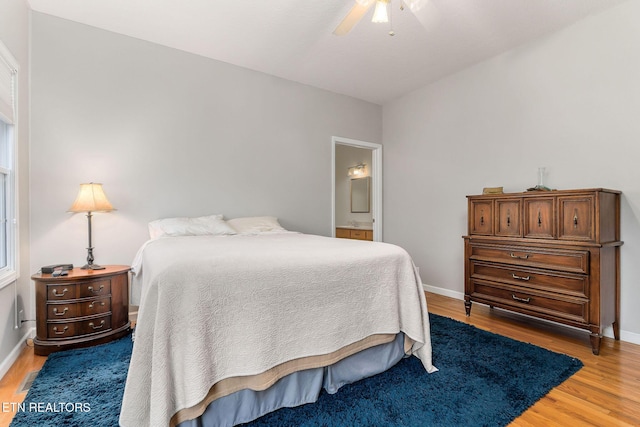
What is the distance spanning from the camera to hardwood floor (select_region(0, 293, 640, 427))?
1.61 metres

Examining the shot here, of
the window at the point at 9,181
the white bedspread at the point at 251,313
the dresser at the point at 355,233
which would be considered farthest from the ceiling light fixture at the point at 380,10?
the dresser at the point at 355,233

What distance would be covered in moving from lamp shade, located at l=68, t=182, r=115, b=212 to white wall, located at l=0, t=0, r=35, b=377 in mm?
367

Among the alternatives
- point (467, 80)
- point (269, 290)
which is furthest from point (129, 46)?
point (467, 80)

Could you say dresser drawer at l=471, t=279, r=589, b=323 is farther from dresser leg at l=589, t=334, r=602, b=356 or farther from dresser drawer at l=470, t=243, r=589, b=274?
dresser drawer at l=470, t=243, r=589, b=274

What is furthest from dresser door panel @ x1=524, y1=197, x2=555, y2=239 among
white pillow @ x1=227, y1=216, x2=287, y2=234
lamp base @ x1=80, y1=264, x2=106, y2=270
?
lamp base @ x1=80, y1=264, x2=106, y2=270

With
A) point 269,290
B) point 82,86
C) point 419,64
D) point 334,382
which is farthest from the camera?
point 419,64

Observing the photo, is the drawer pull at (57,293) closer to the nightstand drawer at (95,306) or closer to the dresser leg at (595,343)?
the nightstand drawer at (95,306)

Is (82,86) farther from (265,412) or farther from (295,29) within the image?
(265,412)

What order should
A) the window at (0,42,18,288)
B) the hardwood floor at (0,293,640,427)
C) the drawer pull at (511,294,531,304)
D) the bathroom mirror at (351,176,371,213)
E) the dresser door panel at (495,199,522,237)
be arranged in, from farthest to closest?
the bathroom mirror at (351,176,371,213), the dresser door panel at (495,199,522,237), the drawer pull at (511,294,531,304), the window at (0,42,18,288), the hardwood floor at (0,293,640,427)

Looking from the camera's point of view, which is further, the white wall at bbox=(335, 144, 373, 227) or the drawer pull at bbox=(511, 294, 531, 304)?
the white wall at bbox=(335, 144, 373, 227)

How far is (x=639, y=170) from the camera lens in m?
2.53

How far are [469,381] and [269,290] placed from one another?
136cm

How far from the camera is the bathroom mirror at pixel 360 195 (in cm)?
615

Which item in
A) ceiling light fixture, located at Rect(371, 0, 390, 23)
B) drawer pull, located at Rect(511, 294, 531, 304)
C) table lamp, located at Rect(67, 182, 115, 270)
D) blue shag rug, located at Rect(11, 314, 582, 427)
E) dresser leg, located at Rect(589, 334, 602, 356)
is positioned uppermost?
ceiling light fixture, located at Rect(371, 0, 390, 23)
